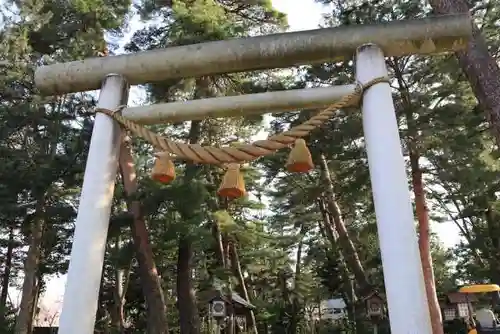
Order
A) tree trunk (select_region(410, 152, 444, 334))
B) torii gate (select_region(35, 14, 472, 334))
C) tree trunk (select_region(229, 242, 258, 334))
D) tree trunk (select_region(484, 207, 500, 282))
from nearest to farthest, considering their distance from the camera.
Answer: torii gate (select_region(35, 14, 472, 334)) < tree trunk (select_region(410, 152, 444, 334)) < tree trunk (select_region(484, 207, 500, 282)) < tree trunk (select_region(229, 242, 258, 334))

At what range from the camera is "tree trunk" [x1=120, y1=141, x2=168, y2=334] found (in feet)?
27.5

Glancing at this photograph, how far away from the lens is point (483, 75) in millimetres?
5430

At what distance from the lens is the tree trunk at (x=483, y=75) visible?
5.29 m

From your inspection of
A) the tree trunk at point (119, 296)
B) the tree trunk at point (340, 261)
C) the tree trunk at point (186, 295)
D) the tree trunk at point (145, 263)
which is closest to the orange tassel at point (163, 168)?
the tree trunk at point (145, 263)

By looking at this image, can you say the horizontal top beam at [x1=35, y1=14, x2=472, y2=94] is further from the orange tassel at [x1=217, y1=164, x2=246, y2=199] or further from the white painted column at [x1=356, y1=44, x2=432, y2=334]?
the orange tassel at [x1=217, y1=164, x2=246, y2=199]

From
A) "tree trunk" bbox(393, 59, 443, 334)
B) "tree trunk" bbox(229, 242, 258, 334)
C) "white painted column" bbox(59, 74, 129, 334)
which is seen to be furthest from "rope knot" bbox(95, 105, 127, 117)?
"tree trunk" bbox(229, 242, 258, 334)

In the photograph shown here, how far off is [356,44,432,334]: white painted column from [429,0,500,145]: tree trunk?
270 centimetres

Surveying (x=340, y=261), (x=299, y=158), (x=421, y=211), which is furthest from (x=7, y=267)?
(x=299, y=158)

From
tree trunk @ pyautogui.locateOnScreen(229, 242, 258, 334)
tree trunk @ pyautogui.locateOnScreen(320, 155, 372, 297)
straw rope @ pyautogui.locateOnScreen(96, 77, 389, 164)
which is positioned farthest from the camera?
tree trunk @ pyautogui.locateOnScreen(229, 242, 258, 334)

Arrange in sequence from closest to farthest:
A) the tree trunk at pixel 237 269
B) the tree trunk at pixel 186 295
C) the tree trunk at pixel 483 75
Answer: the tree trunk at pixel 483 75, the tree trunk at pixel 186 295, the tree trunk at pixel 237 269

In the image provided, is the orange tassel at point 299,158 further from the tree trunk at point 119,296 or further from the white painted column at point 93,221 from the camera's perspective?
the tree trunk at point 119,296

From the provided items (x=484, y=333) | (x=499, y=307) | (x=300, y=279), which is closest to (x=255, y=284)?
(x=300, y=279)

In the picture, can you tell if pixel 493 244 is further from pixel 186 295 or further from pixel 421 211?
pixel 186 295

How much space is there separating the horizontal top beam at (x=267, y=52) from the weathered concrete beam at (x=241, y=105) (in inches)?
9.2
